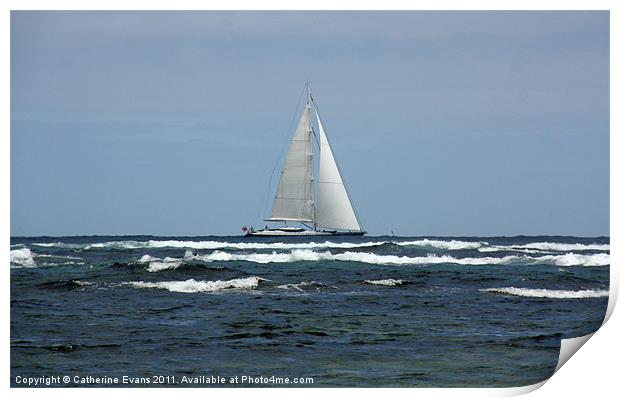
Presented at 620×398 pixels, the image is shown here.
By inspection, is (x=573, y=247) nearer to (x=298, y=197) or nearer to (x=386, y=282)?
(x=386, y=282)

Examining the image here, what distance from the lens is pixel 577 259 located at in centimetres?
1086

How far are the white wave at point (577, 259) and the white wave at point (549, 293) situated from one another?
28 centimetres

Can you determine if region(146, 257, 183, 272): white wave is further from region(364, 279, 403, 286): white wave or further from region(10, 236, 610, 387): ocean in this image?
region(364, 279, 403, 286): white wave

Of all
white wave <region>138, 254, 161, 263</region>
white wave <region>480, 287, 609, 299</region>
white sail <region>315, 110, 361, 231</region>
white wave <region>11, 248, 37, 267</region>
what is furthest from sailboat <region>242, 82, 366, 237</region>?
white wave <region>11, 248, 37, 267</region>

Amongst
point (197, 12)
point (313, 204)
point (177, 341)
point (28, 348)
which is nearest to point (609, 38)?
point (197, 12)

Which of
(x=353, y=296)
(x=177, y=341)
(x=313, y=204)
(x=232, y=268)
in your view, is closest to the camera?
(x=177, y=341)

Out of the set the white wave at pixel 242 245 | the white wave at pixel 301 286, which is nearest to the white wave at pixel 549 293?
the white wave at pixel 301 286

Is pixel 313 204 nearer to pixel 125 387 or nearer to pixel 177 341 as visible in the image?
pixel 177 341

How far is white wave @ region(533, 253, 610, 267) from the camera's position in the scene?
330 inches

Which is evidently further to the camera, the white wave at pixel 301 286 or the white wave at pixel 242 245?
the white wave at pixel 242 245

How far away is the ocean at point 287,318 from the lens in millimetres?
8016

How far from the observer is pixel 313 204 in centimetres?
2214

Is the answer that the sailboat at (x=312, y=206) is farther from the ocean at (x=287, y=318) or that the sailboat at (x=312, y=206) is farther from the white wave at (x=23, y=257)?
the white wave at (x=23, y=257)

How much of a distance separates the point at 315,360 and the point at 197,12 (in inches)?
132
